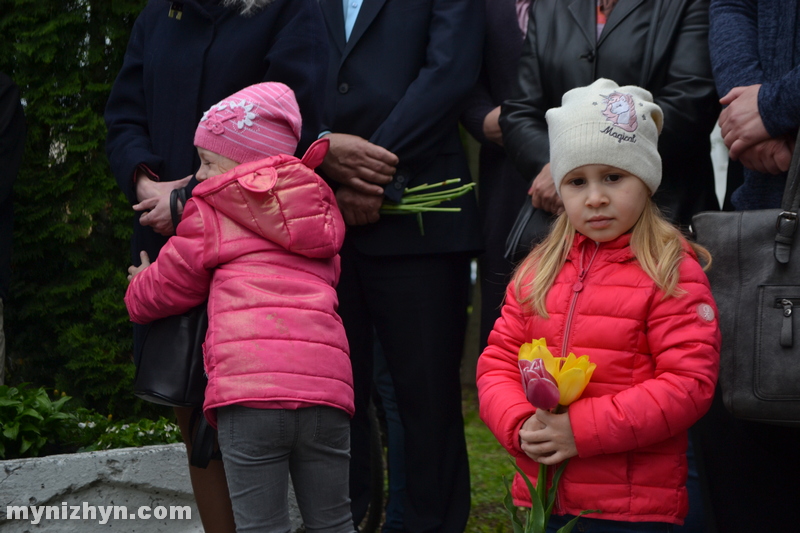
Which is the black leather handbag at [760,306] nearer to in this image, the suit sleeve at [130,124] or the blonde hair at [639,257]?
the blonde hair at [639,257]

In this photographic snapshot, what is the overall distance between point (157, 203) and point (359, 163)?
726 mm

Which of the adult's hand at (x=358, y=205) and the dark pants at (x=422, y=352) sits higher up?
the adult's hand at (x=358, y=205)

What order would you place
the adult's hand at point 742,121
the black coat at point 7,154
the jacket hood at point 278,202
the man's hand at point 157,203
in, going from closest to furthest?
the jacket hood at point 278,202 → the adult's hand at point 742,121 → the man's hand at point 157,203 → the black coat at point 7,154

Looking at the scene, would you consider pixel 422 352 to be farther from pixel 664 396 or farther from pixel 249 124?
pixel 664 396

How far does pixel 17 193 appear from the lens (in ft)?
14.5

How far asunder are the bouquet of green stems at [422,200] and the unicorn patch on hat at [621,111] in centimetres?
95

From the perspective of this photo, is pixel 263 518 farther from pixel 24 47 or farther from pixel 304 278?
pixel 24 47

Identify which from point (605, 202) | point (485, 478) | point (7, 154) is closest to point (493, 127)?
point (605, 202)

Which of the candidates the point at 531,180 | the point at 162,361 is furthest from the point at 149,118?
the point at 531,180

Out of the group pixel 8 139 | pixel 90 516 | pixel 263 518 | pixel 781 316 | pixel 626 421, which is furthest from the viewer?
pixel 8 139

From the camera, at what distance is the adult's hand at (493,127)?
3496 mm

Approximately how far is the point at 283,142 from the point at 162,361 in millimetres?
722

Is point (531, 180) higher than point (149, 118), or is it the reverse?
point (149, 118)

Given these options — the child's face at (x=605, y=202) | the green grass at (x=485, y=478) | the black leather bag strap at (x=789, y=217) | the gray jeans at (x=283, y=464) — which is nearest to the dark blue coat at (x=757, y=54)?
the black leather bag strap at (x=789, y=217)
